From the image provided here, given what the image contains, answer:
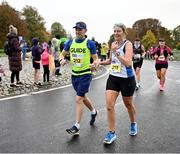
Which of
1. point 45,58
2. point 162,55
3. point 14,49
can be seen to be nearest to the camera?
point 14,49

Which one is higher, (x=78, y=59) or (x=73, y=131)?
(x=78, y=59)

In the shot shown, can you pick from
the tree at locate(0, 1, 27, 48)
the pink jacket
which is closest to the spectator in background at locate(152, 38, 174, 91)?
the pink jacket

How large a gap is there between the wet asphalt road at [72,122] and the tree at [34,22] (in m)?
95.8

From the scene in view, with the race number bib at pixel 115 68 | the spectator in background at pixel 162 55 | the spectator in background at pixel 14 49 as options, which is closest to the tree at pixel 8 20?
the spectator in background at pixel 14 49

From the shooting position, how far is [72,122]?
7246 mm

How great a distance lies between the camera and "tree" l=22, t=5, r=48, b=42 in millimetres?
104750

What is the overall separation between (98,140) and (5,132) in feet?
5.63

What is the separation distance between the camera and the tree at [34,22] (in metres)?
105

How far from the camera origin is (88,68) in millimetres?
6504

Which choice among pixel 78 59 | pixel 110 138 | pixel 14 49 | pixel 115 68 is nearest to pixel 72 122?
pixel 78 59

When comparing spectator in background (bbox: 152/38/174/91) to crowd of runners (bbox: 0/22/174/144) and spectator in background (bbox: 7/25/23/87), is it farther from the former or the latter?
crowd of runners (bbox: 0/22/174/144)

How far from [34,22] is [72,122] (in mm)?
102511

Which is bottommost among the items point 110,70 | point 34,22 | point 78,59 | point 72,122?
point 72,122

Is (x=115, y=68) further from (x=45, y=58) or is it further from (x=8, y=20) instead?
(x=8, y=20)
